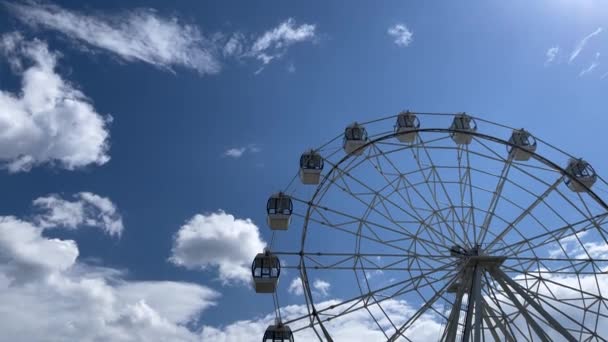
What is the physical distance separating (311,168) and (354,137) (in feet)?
9.00

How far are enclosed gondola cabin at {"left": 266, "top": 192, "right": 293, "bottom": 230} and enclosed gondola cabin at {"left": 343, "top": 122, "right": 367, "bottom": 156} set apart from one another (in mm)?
3850

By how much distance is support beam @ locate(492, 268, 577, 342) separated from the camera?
1803 cm

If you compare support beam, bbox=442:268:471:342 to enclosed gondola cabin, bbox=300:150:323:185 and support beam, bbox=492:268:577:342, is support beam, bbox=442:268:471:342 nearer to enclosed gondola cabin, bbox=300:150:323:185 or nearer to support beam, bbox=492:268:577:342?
support beam, bbox=492:268:577:342

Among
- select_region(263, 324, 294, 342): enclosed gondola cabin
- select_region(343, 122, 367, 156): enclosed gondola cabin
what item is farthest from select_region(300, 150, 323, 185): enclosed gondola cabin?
select_region(263, 324, 294, 342): enclosed gondola cabin

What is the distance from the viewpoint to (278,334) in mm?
21719

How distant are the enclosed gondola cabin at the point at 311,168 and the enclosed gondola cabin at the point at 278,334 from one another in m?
6.62

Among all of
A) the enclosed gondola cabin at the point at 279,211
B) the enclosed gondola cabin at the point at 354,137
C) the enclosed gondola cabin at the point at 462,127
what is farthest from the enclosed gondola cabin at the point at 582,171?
the enclosed gondola cabin at the point at 279,211

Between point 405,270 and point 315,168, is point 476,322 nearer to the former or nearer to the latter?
point 405,270

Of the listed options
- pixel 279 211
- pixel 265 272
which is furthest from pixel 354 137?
pixel 265 272

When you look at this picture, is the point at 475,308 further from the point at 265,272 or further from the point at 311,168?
the point at 311,168

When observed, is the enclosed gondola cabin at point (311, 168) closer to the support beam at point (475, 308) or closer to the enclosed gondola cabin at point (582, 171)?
the support beam at point (475, 308)

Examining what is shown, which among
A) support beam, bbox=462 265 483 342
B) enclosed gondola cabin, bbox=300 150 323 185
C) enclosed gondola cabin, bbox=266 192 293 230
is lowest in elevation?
support beam, bbox=462 265 483 342

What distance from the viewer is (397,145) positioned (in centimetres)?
2403

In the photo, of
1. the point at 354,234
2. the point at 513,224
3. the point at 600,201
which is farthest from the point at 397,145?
the point at 600,201
